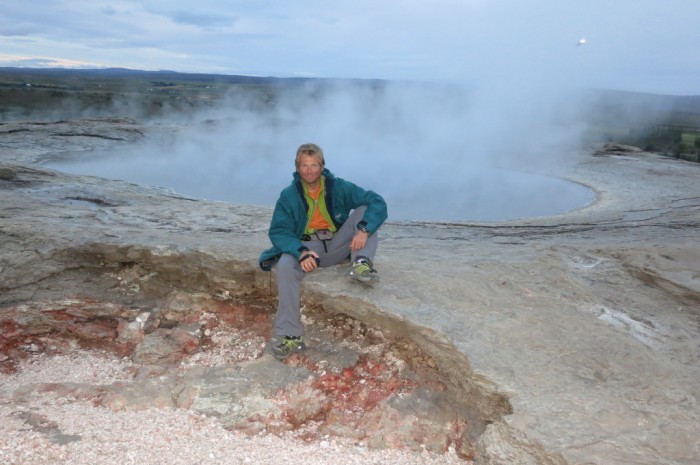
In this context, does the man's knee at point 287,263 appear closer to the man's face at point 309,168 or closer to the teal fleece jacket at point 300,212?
the teal fleece jacket at point 300,212

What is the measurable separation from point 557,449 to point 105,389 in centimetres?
Answer: 195

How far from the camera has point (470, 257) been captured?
3.54 m

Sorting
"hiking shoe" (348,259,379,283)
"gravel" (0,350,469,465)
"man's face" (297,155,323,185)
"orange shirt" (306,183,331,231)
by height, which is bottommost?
"gravel" (0,350,469,465)

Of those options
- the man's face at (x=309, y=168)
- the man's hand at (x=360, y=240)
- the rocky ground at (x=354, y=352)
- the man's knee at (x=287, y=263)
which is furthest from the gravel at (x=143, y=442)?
the man's face at (x=309, y=168)

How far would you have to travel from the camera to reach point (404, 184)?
739 cm

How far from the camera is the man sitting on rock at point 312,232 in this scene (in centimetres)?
275

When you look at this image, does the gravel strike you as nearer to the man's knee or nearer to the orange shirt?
the man's knee

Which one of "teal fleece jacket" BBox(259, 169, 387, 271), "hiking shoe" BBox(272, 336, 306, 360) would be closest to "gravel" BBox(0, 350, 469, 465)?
"hiking shoe" BBox(272, 336, 306, 360)

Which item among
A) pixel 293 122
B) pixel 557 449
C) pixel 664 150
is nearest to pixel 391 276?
pixel 557 449

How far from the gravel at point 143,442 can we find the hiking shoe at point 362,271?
84 centimetres

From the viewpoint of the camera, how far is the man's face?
9.26ft

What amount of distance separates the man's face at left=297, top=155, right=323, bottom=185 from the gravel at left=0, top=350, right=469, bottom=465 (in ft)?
4.01

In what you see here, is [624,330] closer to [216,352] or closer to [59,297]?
[216,352]

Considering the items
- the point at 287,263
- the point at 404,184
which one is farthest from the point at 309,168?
the point at 404,184
